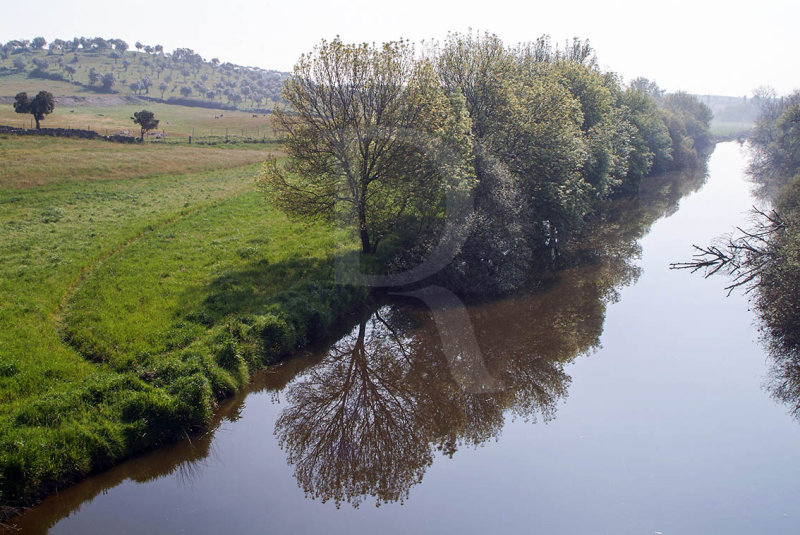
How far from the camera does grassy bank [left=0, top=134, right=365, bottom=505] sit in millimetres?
12852

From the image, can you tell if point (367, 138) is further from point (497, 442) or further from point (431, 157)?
point (497, 442)

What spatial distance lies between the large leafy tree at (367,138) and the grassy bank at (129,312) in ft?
11.7

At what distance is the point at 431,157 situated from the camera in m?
24.2

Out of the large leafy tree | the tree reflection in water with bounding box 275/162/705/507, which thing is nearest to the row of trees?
the large leafy tree

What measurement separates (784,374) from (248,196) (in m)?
34.7

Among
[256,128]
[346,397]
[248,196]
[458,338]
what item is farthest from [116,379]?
[256,128]

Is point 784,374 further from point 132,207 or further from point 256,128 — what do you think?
point 256,128

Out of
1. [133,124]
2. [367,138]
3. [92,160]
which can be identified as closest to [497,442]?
[367,138]

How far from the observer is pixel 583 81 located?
3875 cm

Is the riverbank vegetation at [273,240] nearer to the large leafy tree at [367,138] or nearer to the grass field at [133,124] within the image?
the large leafy tree at [367,138]

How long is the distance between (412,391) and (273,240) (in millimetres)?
14812

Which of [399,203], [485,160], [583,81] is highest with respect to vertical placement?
[583,81]

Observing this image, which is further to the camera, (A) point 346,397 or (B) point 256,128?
(B) point 256,128

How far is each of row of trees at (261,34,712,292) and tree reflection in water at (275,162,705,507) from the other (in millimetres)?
3024
